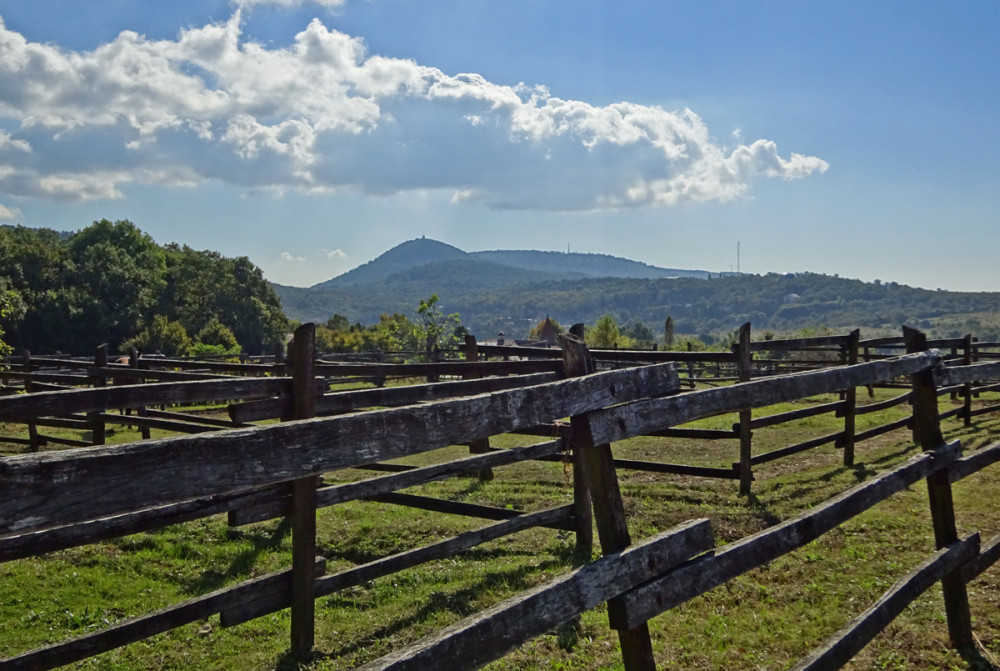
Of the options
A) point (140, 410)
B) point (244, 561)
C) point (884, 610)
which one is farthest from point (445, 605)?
point (140, 410)

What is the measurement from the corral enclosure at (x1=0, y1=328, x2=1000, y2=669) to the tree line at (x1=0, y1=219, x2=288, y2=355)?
35920mm

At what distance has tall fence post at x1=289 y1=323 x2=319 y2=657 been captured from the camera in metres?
4.42

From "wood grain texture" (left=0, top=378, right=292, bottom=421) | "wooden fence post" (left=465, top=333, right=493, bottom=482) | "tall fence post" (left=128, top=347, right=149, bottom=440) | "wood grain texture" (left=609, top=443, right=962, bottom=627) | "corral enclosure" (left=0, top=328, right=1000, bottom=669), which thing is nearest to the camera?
"corral enclosure" (left=0, top=328, right=1000, bottom=669)

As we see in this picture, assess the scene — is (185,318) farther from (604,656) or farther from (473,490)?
(604,656)

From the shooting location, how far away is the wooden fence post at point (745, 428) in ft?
28.6

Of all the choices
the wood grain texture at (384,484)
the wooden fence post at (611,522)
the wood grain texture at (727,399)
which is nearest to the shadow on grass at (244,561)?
the wood grain texture at (384,484)

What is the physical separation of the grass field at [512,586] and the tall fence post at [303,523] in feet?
0.69

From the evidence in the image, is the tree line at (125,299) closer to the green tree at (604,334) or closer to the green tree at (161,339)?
the green tree at (161,339)

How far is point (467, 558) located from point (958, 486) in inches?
246

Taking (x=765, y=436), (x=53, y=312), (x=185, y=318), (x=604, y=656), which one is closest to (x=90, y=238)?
(x=185, y=318)

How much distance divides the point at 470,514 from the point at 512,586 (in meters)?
1.10

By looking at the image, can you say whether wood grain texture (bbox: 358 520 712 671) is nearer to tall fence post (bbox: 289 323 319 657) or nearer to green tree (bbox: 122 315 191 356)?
tall fence post (bbox: 289 323 319 657)

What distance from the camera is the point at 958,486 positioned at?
8812 millimetres

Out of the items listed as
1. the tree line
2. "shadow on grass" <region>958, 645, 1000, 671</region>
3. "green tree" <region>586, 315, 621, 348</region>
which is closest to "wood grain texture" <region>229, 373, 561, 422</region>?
"shadow on grass" <region>958, 645, 1000, 671</region>
